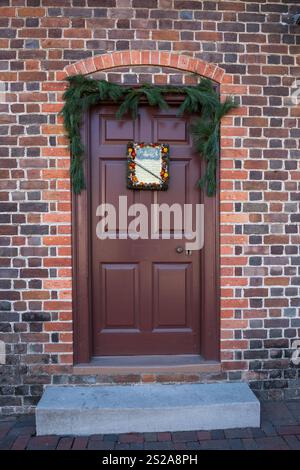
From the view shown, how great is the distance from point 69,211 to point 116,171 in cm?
54

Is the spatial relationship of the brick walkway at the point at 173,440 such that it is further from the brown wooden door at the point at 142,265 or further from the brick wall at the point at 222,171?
the brown wooden door at the point at 142,265

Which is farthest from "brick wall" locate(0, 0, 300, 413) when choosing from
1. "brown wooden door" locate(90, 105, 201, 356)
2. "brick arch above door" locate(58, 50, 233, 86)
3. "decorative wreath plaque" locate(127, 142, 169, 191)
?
"decorative wreath plaque" locate(127, 142, 169, 191)

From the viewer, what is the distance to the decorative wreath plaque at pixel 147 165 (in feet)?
10.7

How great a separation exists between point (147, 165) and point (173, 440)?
2177mm

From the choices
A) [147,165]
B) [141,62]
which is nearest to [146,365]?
[147,165]

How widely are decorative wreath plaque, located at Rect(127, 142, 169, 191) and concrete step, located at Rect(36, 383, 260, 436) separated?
1756 mm

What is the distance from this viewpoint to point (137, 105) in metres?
3.24

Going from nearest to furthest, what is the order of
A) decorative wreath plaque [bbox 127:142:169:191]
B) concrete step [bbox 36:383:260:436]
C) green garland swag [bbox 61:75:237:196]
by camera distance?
concrete step [bbox 36:383:260:436]
green garland swag [bbox 61:75:237:196]
decorative wreath plaque [bbox 127:142:169:191]

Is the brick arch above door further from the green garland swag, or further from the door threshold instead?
the door threshold

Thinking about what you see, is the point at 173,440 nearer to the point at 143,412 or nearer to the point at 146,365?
the point at 143,412

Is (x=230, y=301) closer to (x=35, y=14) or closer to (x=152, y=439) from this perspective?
(x=152, y=439)

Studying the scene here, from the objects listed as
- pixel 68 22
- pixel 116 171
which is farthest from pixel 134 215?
pixel 68 22

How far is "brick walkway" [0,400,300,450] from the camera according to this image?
9.03 ft

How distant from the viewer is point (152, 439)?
2.84m
